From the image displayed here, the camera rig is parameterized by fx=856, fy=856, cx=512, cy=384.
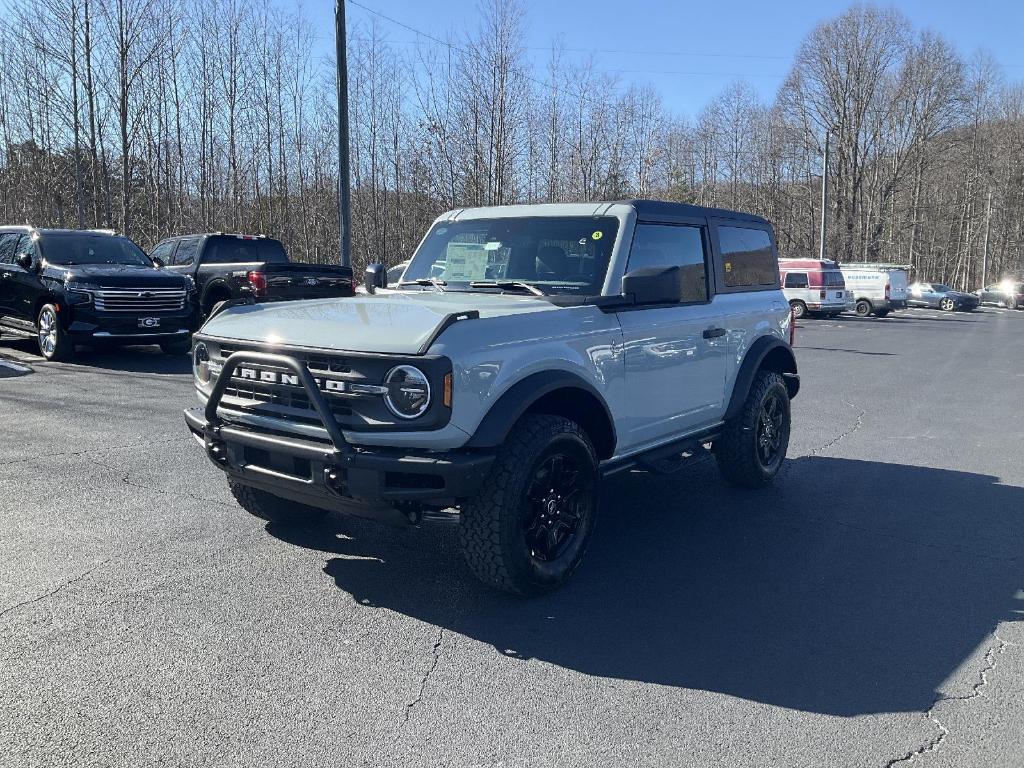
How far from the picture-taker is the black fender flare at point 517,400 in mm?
3785

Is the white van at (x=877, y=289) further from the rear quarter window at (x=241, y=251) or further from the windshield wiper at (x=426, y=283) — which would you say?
the windshield wiper at (x=426, y=283)

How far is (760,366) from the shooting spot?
6.39m

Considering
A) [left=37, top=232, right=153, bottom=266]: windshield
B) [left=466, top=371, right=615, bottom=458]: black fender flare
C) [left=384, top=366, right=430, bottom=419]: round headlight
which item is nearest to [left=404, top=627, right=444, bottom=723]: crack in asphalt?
[left=466, top=371, right=615, bottom=458]: black fender flare

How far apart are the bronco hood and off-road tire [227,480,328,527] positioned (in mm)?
1004

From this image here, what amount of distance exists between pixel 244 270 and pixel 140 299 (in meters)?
1.76

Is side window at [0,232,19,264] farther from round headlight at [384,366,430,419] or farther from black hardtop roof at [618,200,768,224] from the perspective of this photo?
round headlight at [384,366,430,419]

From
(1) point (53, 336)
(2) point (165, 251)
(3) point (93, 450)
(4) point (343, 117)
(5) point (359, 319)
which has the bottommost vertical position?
(3) point (93, 450)

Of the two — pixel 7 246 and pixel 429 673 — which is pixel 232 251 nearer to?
pixel 7 246

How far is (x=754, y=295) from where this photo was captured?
6305mm

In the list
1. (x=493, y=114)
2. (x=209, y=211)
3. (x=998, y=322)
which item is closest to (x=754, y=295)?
(x=493, y=114)

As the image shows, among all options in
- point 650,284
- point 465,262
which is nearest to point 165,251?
point 465,262

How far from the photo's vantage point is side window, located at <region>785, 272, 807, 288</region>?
30.2 m

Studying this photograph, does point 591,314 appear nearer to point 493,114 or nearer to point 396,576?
point 396,576

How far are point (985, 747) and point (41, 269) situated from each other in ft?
43.6
